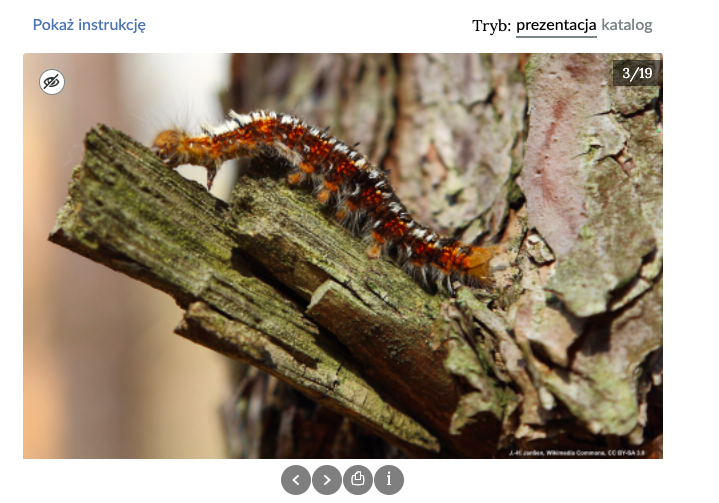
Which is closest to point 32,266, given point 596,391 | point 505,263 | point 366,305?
point 366,305

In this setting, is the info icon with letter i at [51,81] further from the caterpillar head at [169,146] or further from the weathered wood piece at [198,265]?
the weathered wood piece at [198,265]

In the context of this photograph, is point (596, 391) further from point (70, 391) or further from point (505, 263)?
point (70, 391)
